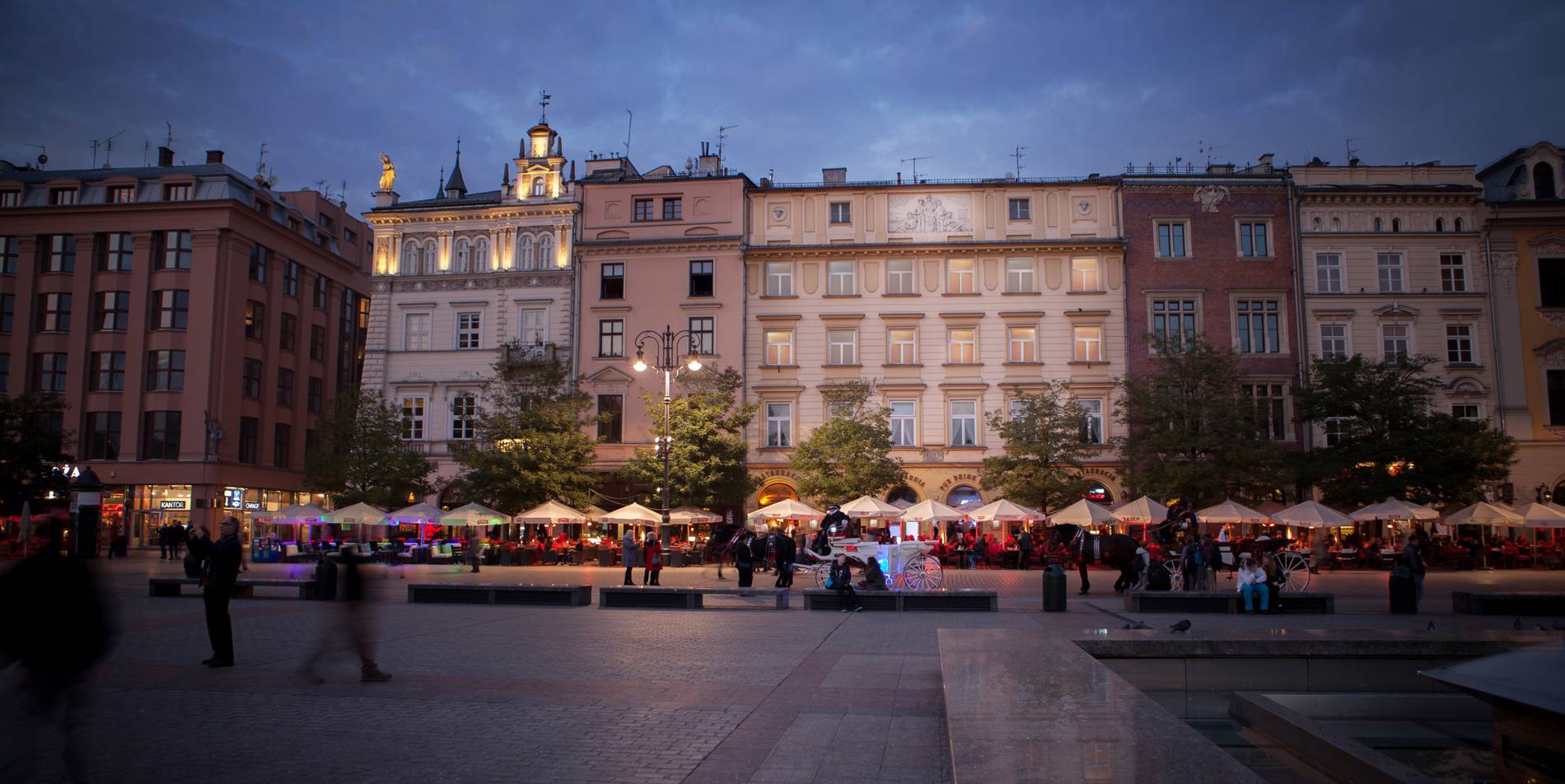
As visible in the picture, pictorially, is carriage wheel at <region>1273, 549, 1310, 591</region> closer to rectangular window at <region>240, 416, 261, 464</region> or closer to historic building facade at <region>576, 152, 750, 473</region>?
historic building facade at <region>576, 152, 750, 473</region>

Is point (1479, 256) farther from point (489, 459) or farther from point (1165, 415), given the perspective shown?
point (489, 459)

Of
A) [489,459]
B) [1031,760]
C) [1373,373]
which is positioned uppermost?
[1373,373]

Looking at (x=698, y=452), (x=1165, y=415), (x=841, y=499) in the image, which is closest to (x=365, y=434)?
(x=698, y=452)

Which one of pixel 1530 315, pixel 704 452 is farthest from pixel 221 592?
pixel 1530 315

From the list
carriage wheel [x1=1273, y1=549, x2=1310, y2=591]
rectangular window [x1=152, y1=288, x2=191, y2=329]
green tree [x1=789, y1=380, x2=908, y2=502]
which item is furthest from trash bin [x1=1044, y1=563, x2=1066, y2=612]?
rectangular window [x1=152, y1=288, x2=191, y2=329]

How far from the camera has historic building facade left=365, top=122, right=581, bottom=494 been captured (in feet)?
155

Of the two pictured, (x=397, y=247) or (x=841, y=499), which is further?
(x=397, y=247)

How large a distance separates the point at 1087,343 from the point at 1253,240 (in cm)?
815

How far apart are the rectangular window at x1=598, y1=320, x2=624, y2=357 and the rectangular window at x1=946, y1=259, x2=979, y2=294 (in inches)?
554

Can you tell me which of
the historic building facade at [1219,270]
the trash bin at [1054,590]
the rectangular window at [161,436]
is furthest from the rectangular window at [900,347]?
the rectangular window at [161,436]

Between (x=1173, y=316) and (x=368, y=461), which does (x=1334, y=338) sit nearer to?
(x=1173, y=316)

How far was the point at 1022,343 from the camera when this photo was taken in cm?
4450

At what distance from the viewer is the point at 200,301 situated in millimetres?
50594

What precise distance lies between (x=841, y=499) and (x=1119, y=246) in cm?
1584
